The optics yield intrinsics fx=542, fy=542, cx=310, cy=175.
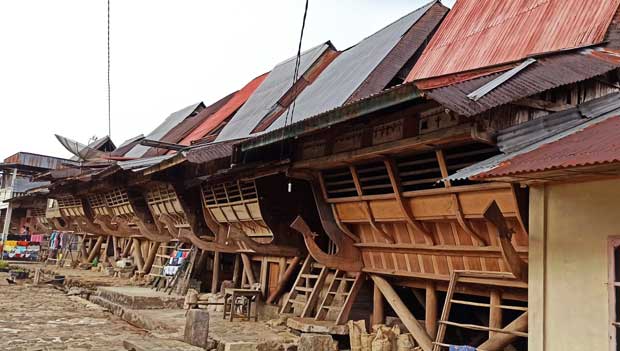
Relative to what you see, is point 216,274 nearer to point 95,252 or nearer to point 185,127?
point 185,127

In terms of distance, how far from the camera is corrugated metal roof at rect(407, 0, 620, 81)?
269 inches

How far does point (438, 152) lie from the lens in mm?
7312

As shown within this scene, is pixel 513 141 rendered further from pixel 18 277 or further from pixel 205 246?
pixel 18 277

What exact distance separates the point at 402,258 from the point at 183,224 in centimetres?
967

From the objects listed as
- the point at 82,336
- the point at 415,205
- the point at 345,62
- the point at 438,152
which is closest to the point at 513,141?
the point at 438,152

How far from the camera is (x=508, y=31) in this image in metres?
8.06

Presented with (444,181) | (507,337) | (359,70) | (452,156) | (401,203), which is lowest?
(507,337)

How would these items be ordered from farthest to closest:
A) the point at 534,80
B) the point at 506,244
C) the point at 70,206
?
the point at 70,206 → the point at 506,244 → the point at 534,80

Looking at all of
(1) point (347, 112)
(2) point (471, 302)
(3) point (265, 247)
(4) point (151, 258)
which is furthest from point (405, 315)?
(4) point (151, 258)

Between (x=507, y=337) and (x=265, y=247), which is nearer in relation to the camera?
(x=507, y=337)

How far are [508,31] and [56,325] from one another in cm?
1055

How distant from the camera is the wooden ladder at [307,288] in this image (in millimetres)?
10750

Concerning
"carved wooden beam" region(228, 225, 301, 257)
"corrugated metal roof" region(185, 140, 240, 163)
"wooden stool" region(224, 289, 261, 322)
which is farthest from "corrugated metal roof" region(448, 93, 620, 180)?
"wooden stool" region(224, 289, 261, 322)

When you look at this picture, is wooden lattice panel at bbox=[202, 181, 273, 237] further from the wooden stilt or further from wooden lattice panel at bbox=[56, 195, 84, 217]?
the wooden stilt
